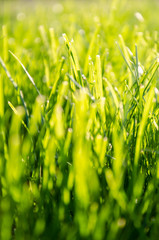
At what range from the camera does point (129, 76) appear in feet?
2.58

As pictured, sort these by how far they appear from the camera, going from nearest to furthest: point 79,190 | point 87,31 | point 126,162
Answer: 1. point 79,190
2. point 126,162
3. point 87,31

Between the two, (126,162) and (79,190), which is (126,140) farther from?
(79,190)

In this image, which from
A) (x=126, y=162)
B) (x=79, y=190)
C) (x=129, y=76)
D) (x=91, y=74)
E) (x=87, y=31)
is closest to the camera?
(x=79, y=190)

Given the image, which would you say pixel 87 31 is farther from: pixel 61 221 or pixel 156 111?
pixel 61 221

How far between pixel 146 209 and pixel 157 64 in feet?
1.33

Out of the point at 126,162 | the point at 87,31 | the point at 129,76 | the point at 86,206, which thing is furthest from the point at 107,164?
the point at 87,31

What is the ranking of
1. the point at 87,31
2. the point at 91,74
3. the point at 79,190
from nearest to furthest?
the point at 79,190 → the point at 91,74 → the point at 87,31

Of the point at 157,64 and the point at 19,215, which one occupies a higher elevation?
the point at 157,64

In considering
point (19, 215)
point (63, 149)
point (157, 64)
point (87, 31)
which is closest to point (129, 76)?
point (157, 64)

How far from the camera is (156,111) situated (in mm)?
662

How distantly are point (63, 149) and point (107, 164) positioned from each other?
121 mm

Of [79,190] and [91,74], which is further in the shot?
[91,74]

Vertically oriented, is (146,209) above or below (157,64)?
below

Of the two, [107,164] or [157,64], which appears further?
[157,64]
